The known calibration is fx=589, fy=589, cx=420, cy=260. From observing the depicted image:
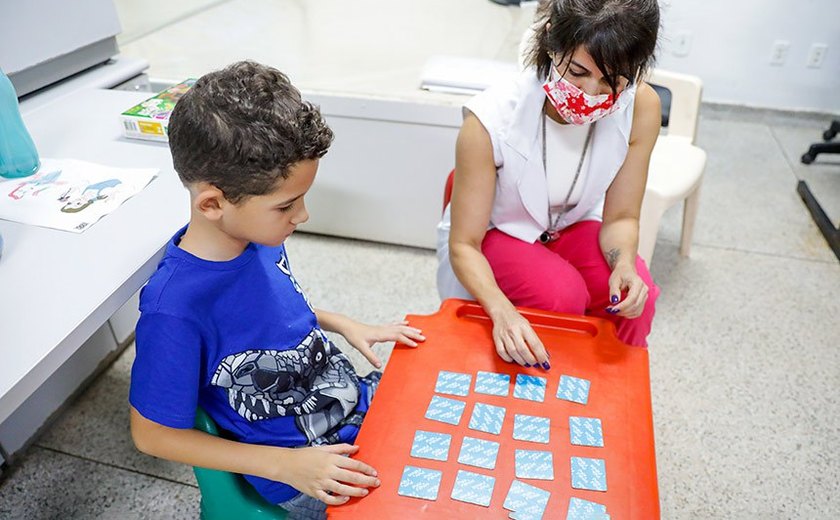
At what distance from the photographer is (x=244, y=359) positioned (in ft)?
2.58

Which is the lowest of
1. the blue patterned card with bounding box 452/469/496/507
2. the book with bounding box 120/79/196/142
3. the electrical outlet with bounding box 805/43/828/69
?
the electrical outlet with bounding box 805/43/828/69

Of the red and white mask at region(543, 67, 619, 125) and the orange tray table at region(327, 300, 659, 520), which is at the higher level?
the red and white mask at region(543, 67, 619, 125)

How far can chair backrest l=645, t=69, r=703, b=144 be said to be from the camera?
1.85 m

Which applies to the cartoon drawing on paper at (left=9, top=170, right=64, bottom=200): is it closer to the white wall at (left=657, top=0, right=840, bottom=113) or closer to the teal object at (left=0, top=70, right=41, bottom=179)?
the teal object at (left=0, top=70, right=41, bottom=179)

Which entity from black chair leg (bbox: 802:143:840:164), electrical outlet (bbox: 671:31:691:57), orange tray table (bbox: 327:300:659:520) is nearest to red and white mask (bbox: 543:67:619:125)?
orange tray table (bbox: 327:300:659:520)

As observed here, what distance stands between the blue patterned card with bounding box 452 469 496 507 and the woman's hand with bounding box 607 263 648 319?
1.36 ft

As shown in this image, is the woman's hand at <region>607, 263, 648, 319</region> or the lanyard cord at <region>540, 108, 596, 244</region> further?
the lanyard cord at <region>540, 108, 596, 244</region>

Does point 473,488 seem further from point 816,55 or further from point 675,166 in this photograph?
point 816,55

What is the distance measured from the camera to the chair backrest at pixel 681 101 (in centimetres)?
185

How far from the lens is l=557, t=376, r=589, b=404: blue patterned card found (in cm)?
83

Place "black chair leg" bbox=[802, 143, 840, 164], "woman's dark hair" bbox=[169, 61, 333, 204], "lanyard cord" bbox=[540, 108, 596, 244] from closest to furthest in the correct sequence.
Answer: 1. "woman's dark hair" bbox=[169, 61, 333, 204]
2. "lanyard cord" bbox=[540, 108, 596, 244]
3. "black chair leg" bbox=[802, 143, 840, 164]

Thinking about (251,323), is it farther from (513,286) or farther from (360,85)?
(360,85)

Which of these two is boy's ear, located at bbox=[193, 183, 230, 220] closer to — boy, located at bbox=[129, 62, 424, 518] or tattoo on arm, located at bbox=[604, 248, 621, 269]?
Result: boy, located at bbox=[129, 62, 424, 518]

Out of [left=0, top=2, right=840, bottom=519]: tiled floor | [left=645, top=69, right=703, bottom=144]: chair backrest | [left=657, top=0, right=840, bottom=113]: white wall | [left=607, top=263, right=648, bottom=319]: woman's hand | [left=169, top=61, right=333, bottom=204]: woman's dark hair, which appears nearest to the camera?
[left=169, top=61, right=333, bottom=204]: woman's dark hair
